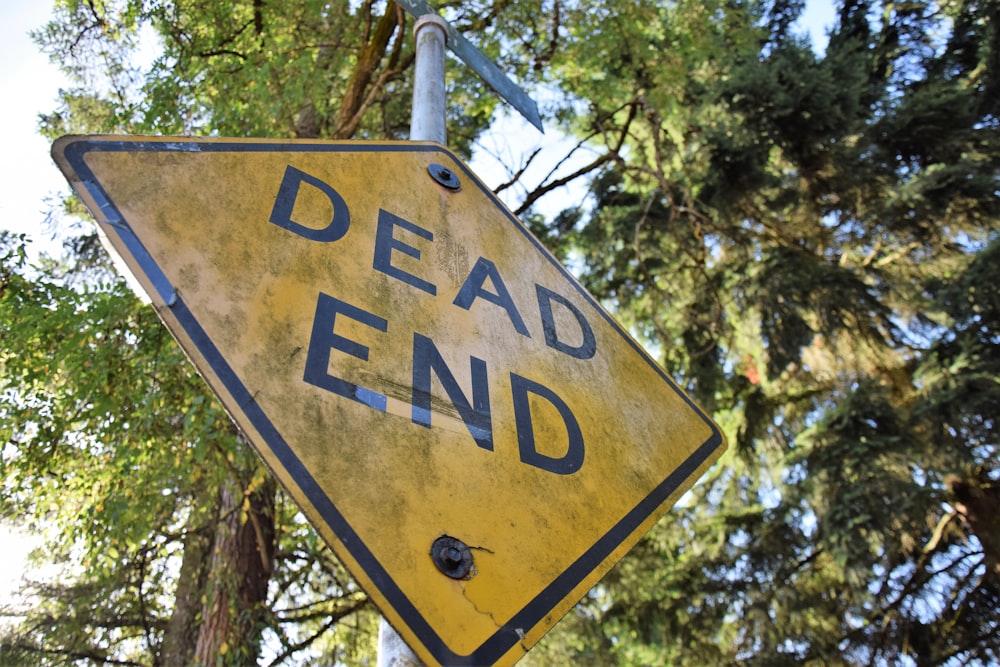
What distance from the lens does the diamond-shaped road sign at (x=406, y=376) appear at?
3.55ft

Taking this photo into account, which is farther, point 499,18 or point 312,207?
point 499,18

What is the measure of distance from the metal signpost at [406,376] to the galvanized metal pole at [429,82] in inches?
15.0

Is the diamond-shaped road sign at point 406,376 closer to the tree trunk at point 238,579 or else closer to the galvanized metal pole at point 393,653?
the galvanized metal pole at point 393,653

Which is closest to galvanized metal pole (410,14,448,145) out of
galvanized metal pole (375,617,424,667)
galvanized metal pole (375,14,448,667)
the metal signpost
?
galvanized metal pole (375,14,448,667)

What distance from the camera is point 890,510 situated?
624cm

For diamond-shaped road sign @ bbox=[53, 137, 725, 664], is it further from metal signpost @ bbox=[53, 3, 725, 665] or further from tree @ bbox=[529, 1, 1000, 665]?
tree @ bbox=[529, 1, 1000, 665]

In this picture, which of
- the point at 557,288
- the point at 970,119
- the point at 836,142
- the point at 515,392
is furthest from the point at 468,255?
the point at 970,119

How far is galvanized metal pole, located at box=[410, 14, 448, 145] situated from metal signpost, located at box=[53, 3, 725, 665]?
1.25 feet

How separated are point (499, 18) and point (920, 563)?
693 centimetres

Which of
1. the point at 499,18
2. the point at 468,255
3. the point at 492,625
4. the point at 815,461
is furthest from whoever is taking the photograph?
the point at 815,461

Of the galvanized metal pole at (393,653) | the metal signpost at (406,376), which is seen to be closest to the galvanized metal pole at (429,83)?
the metal signpost at (406,376)

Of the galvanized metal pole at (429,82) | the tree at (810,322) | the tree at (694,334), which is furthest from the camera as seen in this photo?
the tree at (810,322)

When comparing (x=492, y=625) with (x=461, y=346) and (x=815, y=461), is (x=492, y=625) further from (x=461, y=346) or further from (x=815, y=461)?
(x=815, y=461)

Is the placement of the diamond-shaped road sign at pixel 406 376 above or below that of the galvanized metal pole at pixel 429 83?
A: below
